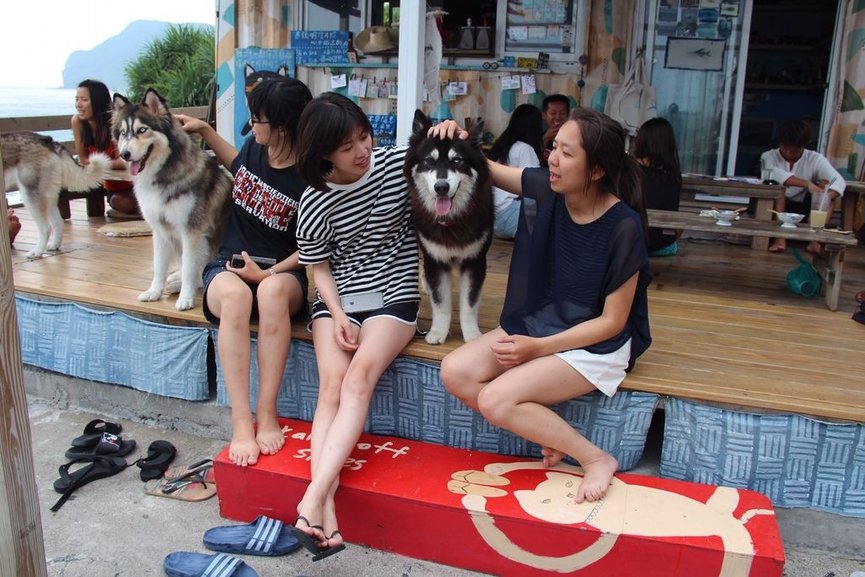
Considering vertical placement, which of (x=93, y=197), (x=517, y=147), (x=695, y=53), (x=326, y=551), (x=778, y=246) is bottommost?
(x=326, y=551)

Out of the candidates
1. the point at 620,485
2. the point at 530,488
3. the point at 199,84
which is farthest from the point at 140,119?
the point at 199,84

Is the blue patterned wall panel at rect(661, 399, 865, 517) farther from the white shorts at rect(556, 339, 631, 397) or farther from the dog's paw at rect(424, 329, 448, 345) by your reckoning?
the dog's paw at rect(424, 329, 448, 345)

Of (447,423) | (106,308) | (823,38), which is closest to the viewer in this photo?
(447,423)

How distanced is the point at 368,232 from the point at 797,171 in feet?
13.4

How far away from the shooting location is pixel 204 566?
82.6 inches

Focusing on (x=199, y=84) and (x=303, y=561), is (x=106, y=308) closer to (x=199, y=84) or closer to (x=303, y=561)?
(x=303, y=561)

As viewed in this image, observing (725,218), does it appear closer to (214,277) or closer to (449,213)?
(449,213)

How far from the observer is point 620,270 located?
213cm

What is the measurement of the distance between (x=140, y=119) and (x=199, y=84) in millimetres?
14548

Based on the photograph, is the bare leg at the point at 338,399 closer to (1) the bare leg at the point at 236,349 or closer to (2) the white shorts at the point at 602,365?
(1) the bare leg at the point at 236,349

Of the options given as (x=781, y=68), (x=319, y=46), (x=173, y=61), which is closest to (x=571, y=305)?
(x=319, y=46)

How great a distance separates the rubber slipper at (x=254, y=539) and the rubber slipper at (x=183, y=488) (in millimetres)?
277

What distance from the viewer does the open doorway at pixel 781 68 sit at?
7.69 meters

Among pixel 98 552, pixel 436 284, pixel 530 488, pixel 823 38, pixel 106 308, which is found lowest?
pixel 98 552
